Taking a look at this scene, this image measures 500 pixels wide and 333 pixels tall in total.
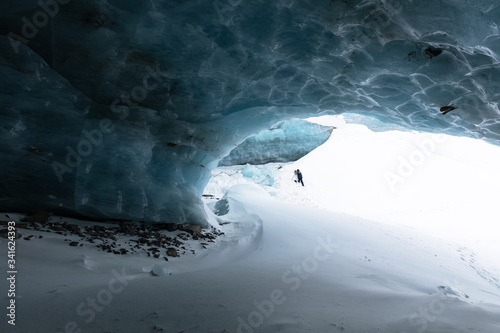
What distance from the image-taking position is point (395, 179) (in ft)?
57.2

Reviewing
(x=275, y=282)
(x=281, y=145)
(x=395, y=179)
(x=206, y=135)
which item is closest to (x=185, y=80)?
(x=206, y=135)

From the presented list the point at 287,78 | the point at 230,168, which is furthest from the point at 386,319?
the point at 230,168

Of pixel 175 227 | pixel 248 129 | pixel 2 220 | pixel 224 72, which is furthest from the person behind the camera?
pixel 248 129

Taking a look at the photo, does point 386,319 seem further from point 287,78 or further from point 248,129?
point 248,129

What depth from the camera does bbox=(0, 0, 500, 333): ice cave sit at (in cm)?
221

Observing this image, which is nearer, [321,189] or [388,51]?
[388,51]

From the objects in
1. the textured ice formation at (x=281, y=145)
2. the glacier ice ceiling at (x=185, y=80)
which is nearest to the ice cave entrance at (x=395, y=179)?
the textured ice formation at (x=281, y=145)

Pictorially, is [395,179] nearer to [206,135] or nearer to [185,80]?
[206,135]

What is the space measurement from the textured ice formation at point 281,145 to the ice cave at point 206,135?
42.8 ft

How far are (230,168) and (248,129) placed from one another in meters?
14.3

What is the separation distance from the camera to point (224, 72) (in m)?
4.26

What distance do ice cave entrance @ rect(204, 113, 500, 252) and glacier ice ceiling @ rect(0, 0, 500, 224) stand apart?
28.6 ft

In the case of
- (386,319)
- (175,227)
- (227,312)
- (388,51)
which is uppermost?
(388,51)

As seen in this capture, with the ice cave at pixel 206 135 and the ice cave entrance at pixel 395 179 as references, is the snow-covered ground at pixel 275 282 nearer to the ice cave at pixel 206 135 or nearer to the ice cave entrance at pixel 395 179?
the ice cave at pixel 206 135
